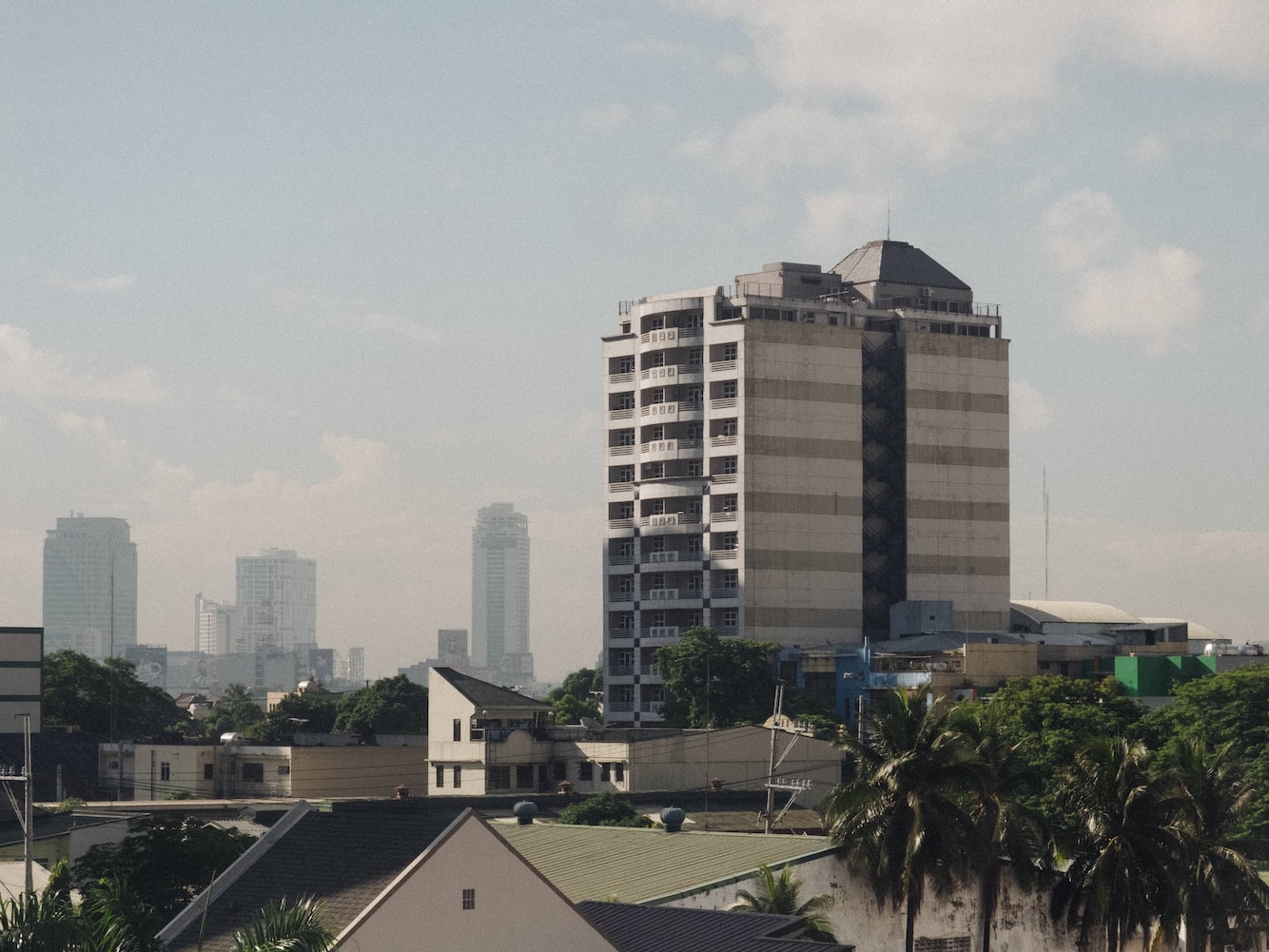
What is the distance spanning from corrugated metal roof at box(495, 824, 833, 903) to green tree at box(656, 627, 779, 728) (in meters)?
101

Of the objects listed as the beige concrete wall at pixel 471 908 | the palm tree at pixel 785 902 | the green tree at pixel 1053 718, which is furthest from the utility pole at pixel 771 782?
the beige concrete wall at pixel 471 908

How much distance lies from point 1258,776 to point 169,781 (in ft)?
274

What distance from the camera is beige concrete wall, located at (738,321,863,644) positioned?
19625 centimetres

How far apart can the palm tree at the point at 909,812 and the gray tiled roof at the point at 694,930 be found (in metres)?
15.1

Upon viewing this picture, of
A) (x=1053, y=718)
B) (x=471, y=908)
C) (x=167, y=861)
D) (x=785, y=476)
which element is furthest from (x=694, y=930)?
(x=785, y=476)

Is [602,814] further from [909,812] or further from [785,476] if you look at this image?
[785,476]

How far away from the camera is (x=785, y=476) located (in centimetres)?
19775

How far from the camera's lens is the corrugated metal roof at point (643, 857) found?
69938 millimetres

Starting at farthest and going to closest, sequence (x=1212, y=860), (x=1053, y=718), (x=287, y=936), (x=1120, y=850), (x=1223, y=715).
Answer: (x=1053, y=718) < (x=1223, y=715) < (x=1212, y=860) < (x=1120, y=850) < (x=287, y=936)

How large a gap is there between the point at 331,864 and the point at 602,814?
191ft

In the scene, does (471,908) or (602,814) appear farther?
(602,814)

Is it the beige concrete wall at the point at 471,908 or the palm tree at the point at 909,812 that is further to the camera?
the palm tree at the point at 909,812

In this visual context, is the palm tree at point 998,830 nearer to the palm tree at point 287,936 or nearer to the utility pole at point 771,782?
the utility pole at point 771,782

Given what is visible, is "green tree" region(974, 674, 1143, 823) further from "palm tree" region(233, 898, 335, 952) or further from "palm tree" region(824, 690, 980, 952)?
"palm tree" region(233, 898, 335, 952)
